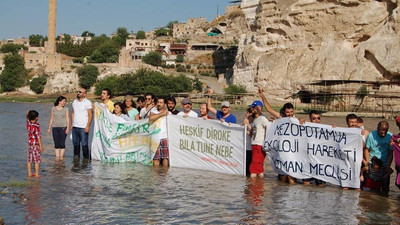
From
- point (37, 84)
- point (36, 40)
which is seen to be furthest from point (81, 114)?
point (36, 40)

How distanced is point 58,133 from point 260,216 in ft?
19.5

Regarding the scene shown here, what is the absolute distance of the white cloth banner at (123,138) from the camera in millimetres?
11555

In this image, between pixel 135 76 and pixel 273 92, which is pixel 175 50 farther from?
pixel 273 92

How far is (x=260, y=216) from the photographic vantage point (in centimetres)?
759

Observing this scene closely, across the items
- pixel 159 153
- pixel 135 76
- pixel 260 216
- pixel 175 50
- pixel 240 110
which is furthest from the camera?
pixel 175 50

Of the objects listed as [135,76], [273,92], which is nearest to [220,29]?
[135,76]

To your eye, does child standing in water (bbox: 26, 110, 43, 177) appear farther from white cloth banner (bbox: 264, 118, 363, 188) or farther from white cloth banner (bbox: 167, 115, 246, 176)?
white cloth banner (bbox: 264, 118, 363, 188)

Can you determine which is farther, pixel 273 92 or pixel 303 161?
pixel 273 92

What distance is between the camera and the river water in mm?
7426

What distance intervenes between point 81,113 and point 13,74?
245 feet

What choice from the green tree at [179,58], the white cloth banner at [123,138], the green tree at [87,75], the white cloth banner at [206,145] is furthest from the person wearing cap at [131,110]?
the green tree at [179,58]

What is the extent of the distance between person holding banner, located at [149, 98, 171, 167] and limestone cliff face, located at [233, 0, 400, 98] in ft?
127

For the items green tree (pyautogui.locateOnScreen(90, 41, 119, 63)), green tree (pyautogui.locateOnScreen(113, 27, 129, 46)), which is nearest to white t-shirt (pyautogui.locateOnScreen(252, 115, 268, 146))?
green tree (pyautogui.locateOnScreen(90, 41, 119, 63))

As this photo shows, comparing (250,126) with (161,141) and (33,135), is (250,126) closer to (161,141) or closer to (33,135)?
(161,141)
